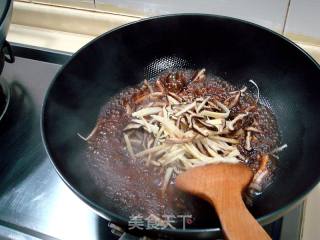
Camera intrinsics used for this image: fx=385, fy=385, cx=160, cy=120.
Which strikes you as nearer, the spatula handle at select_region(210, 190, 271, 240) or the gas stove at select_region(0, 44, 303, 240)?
the spatula handle at select_region(210, 190, 271, 240)

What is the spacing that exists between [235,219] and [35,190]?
0.44 m

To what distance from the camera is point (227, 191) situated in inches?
24.1

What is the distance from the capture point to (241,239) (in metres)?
0.52

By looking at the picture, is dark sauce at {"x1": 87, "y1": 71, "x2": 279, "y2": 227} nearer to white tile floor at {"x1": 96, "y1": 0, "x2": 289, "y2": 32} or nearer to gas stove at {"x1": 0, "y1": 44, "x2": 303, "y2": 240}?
gas stove at {"x1": 0, "y1": 44, "x2": 303, "y2": 240}

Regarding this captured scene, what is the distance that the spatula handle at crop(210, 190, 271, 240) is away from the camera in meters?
0.52

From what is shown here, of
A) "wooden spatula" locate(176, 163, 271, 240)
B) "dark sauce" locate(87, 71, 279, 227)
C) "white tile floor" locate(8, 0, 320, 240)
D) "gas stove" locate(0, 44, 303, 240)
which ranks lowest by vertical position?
"gas stove" locate(0, 44, 303, 240)

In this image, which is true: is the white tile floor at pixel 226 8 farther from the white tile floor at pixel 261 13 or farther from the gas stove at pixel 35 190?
the gas stove at pixel 35 190

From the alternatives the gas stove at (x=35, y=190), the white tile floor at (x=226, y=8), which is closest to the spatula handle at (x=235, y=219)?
the gas stove at (x=35, y=190)

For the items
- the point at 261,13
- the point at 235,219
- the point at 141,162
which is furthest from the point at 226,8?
the point at 235,219

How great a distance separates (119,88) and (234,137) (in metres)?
0.30

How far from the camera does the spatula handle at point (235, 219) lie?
20.4 inches

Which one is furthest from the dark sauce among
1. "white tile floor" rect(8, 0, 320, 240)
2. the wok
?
"white tile floor" rect(8, 0, 320, 240)

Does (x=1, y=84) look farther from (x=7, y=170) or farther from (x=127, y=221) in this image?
(x=127, y=221)

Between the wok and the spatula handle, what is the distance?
2.4 inches
